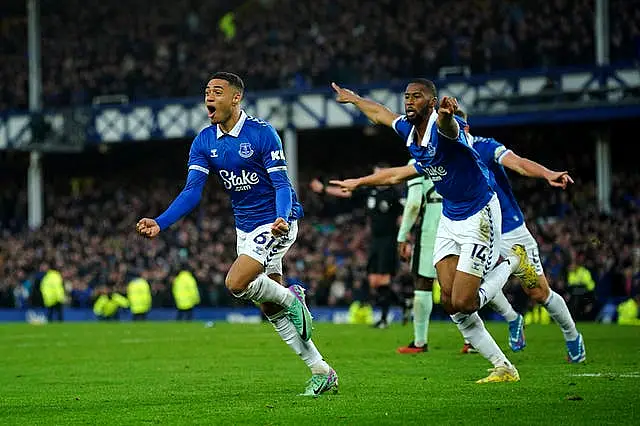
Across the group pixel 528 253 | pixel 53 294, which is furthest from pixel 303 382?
pixel 53 294

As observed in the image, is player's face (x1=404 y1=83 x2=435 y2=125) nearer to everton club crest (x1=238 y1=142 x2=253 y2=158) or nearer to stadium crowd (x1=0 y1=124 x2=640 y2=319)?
everton club crest (x1=238 y1=142 x2=253 y2=158)

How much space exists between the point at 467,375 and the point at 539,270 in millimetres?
1475

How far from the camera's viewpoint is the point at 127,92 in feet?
138

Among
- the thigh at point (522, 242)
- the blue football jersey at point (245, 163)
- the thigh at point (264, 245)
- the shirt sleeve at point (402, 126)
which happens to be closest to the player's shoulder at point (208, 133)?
the blue football jersey at point (245, 163)

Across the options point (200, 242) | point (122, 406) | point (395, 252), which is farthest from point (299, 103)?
point (122, 406)

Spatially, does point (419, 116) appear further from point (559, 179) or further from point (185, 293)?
point (185, 293)

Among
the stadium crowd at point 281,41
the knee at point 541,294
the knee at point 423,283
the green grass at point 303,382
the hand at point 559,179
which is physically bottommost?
the green grass at point 303,382

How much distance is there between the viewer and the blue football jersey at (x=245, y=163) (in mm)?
9898

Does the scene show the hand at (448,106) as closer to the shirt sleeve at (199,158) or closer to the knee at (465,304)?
the knee at (465,304)

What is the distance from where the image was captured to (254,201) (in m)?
10.1

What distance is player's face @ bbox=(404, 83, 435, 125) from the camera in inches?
396

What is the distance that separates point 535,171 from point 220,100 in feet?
8.64

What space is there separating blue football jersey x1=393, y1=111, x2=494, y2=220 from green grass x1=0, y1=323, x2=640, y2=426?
1.49 metres

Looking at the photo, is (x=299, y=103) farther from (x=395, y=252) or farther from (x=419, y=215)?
(x=419, y=215)
